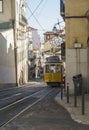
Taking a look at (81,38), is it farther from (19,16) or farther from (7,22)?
(19,16)

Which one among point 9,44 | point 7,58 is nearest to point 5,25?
point 9,44

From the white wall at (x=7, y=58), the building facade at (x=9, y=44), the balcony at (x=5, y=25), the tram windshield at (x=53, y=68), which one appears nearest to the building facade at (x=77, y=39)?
the tram windshield at (x=53, y=68)

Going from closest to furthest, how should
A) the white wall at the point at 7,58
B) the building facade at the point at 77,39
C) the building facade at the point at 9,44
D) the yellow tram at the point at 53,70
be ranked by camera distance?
the building facade at the point at 77,39 → the yellow tram at the point at 53,70 → the white wall at the point at 7,58 → the building facade at the point at 9,44

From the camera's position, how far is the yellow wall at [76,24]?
31.6 meters

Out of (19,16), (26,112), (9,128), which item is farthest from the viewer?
(19,16)

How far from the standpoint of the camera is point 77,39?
3177 centimetres

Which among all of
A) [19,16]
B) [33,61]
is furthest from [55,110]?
[33,61]

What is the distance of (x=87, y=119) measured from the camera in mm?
17594

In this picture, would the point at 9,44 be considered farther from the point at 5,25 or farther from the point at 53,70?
the point at 53,70

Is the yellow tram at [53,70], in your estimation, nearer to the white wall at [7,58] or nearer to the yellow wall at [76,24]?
the white wall at [7,58]

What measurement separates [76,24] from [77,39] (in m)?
0.96

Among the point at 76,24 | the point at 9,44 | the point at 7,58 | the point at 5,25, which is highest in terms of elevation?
the point at 5,25

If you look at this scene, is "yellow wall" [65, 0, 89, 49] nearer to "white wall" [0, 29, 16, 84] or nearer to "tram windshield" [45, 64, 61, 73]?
"tram windshield" [45, 64, 61, 73]

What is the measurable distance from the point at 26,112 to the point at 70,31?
12.0 m
